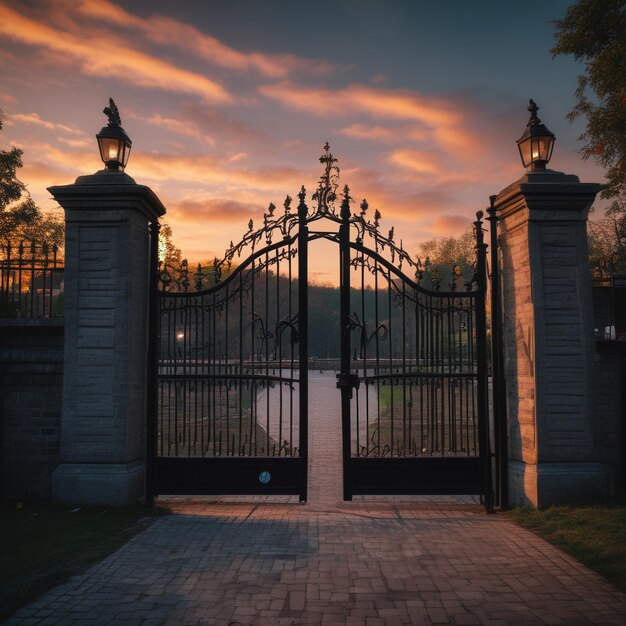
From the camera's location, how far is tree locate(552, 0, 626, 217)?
15375mm

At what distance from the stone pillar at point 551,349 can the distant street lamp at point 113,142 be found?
5.07 metres

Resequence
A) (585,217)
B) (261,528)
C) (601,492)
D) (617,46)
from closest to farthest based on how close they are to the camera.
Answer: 1. (261,528)
2. (601,492)
3. (585,217)
4. (617,46)

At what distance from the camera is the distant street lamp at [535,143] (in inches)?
271

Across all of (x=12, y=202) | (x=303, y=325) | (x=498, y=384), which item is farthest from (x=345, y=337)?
(x=12, y=202)

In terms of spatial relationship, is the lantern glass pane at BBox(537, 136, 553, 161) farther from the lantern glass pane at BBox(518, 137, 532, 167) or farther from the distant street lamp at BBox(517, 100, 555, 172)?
the lantern glass pane at BBox(518, 137, 532, 167)

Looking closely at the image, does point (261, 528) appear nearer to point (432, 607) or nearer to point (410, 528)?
point (410, 528)

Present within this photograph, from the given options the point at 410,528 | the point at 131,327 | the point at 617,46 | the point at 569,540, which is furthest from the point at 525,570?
the point at 617,46

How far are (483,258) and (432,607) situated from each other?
14.7 ft

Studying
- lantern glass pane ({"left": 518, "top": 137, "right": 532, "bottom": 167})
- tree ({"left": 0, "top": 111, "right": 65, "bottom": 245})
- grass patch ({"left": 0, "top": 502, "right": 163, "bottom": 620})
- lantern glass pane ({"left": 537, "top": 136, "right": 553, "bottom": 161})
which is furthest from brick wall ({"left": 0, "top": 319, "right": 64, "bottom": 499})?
tree ({"left": 0, "top": 111, "right": 65, "bottom": 245})

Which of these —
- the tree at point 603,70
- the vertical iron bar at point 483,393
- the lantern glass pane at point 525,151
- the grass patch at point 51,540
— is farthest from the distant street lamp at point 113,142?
the tree at point 603,70

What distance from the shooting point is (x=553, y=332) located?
654 cm

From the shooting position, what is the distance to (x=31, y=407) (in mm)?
6773

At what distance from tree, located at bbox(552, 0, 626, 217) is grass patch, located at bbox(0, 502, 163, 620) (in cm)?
1691

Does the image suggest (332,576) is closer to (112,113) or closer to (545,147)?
(545,147)
